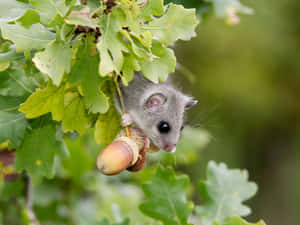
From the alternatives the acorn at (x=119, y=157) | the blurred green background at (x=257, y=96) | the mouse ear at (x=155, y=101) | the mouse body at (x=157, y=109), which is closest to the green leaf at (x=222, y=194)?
the mouse body at (x=157, y=109)

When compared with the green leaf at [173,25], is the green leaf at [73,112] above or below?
below

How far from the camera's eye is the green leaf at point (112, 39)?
4.77ft

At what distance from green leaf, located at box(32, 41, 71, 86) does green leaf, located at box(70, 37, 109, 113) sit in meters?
0.09

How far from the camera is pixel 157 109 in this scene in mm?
2445

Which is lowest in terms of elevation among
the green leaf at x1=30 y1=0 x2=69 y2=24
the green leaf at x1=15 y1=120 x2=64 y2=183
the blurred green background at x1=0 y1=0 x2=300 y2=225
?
the blurred green background at x1=0 y1=0 x2=300 y2=225

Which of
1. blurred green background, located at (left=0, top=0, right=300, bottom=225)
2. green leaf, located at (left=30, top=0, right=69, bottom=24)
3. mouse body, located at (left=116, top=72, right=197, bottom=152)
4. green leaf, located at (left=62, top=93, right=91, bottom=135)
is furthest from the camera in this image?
blurred green background, located at (left=0, top=0, right=300, bottom=225)

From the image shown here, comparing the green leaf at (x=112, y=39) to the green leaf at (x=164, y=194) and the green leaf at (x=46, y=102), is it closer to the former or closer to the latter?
the green leaf at (x=46, y=102)

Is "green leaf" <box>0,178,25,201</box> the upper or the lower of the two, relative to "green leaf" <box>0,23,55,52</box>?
lower

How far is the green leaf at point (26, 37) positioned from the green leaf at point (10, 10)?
0.13m

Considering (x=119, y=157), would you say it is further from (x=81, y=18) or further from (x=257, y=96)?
(x=257, y=96)

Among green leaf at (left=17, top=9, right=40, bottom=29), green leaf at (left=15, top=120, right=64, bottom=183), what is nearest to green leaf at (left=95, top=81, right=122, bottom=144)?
green leaf at (left=15, top=120, right=64, bottom=183)

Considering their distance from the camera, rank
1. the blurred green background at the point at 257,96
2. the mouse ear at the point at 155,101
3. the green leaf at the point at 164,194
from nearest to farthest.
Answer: the green leaf at the point at 164,194 < the mouse ear at the point at 155,101 < the blurred green background at the point at 257,96

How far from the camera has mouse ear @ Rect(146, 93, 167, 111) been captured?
2.46m

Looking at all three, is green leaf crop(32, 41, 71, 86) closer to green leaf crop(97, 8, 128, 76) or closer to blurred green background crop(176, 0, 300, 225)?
green leaf crop(97, 8, 128, 76)
